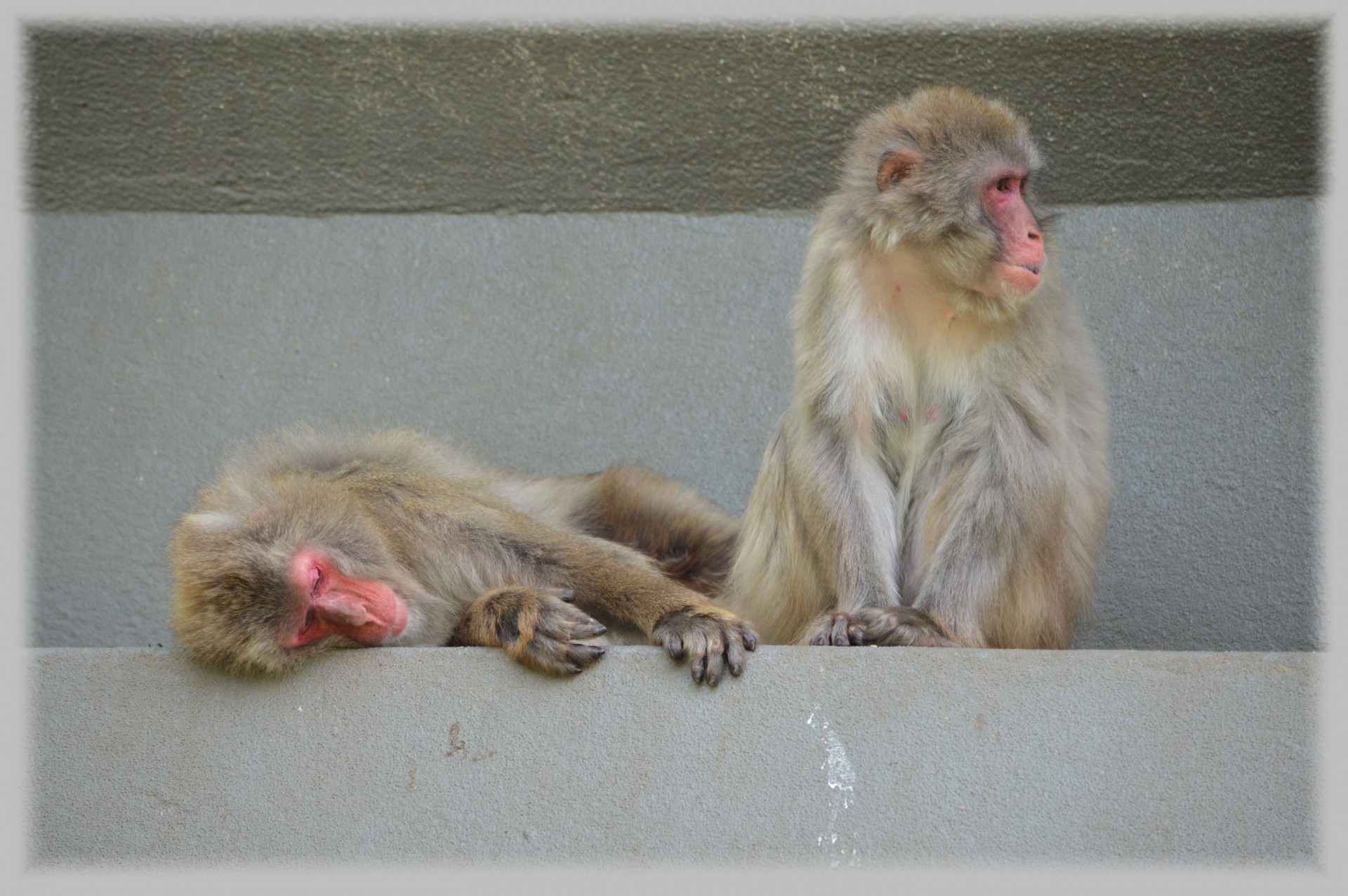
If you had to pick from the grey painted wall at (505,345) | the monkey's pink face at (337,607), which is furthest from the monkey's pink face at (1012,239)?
the monkey's pink face at (337,607)

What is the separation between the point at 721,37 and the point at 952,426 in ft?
5.58

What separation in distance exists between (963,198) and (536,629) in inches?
60.3

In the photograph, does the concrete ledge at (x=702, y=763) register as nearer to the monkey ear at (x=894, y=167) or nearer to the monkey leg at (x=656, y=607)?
the monkey leg at (x=656, y=607)

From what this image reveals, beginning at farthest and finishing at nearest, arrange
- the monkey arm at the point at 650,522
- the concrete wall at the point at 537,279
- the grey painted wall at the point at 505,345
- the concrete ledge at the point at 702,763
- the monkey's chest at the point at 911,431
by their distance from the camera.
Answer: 1. the grey painted wall at the point at 505,345
2. the concrete wall at the point at 537,279
3. the monkey arm at the point at 650,522
4. the monkey's chest at the point at 911,431
5. the concrete ledge at the point at 702,763

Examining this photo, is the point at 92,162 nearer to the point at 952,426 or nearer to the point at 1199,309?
the point at 952,426

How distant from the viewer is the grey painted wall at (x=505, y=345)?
5.31 metres

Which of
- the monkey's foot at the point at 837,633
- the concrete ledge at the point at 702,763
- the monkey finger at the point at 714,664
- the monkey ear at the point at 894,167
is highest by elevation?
the monkey ear at the point at 894,167

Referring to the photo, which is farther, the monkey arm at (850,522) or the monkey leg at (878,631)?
the monkey arm at (850,522)

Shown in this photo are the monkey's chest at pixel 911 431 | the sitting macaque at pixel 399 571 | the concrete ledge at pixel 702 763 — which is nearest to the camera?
the concrete ledge at pixel 702 763

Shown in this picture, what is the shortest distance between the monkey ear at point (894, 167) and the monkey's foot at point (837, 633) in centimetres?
114

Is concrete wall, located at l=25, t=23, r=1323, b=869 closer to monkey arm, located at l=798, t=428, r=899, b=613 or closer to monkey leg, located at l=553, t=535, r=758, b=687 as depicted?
monkey leg, located at l=553, t=535, r=758, b=687

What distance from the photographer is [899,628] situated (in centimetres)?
372

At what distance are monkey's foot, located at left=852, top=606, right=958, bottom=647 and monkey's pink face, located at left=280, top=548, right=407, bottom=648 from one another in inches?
46.2

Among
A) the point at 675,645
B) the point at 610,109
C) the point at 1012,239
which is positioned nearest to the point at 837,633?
the point at 675,645
